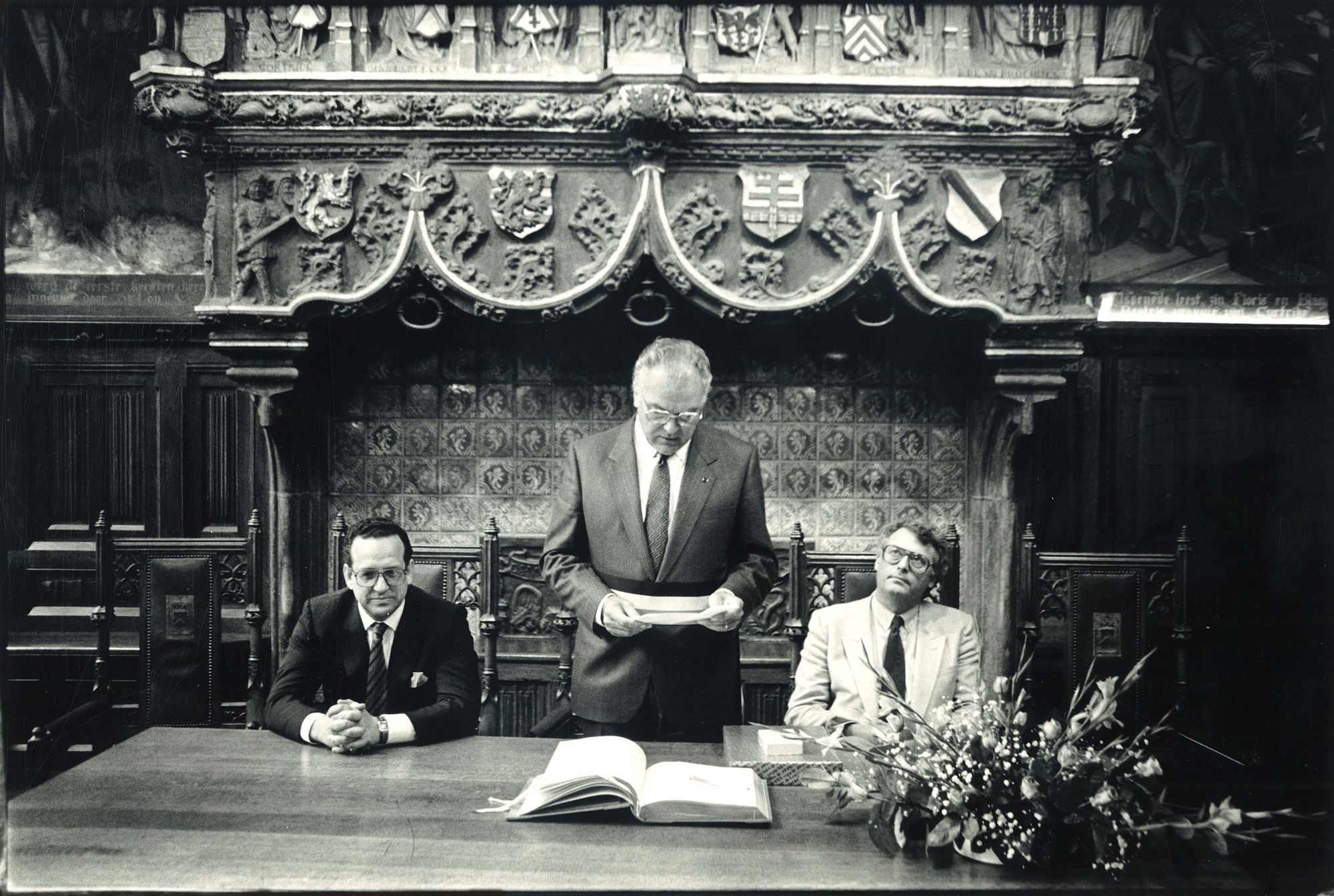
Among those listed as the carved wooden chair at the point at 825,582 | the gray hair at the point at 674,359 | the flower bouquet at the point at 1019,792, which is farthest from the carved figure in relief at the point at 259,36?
the flower bouquet at the point at 1019,792

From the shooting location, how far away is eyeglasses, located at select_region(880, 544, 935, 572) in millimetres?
2795

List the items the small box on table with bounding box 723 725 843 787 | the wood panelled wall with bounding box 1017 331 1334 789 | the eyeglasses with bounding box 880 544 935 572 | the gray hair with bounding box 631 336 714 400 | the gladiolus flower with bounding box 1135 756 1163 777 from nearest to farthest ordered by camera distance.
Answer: the gladiolus flower with bounding box 1135 756 1163 777, the small box on table with bounding box 723 725 843 787, the eyeglasses with bounding box 880 544 935 572, the gray hair with bounding box 631 336 714 400, the wood panelled wall with bounding box 1017 331 1334 789

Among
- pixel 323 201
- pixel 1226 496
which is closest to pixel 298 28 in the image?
pixel 323 201

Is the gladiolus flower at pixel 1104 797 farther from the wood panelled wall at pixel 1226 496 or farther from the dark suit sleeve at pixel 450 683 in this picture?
the wood panelled wall at pixel 1226 496

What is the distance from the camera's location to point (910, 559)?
9.19ft

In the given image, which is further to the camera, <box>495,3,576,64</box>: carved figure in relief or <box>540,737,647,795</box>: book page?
<box>495,3,576,64</box>: carved figure in relief

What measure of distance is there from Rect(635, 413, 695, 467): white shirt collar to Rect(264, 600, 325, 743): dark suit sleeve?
1115 mm

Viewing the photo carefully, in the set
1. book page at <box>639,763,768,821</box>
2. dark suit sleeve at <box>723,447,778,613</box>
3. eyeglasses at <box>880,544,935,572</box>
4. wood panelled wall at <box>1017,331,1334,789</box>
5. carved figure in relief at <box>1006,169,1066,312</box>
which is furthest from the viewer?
carved figure in relief at <box>1006,169,1066,312</box>

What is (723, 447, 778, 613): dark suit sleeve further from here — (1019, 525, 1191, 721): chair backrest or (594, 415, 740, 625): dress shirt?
(1019, 525, 1191, 721): chair backrest

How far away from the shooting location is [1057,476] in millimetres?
4375

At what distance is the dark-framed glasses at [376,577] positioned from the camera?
267 cm

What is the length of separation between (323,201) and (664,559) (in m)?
2.19

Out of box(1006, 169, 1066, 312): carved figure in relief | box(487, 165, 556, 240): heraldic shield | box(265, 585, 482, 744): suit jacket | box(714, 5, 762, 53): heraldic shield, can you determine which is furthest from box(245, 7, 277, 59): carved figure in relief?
box(1006, 169, 1066, 312): carved figure in relief

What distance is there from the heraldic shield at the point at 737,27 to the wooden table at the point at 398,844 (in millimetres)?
3007
